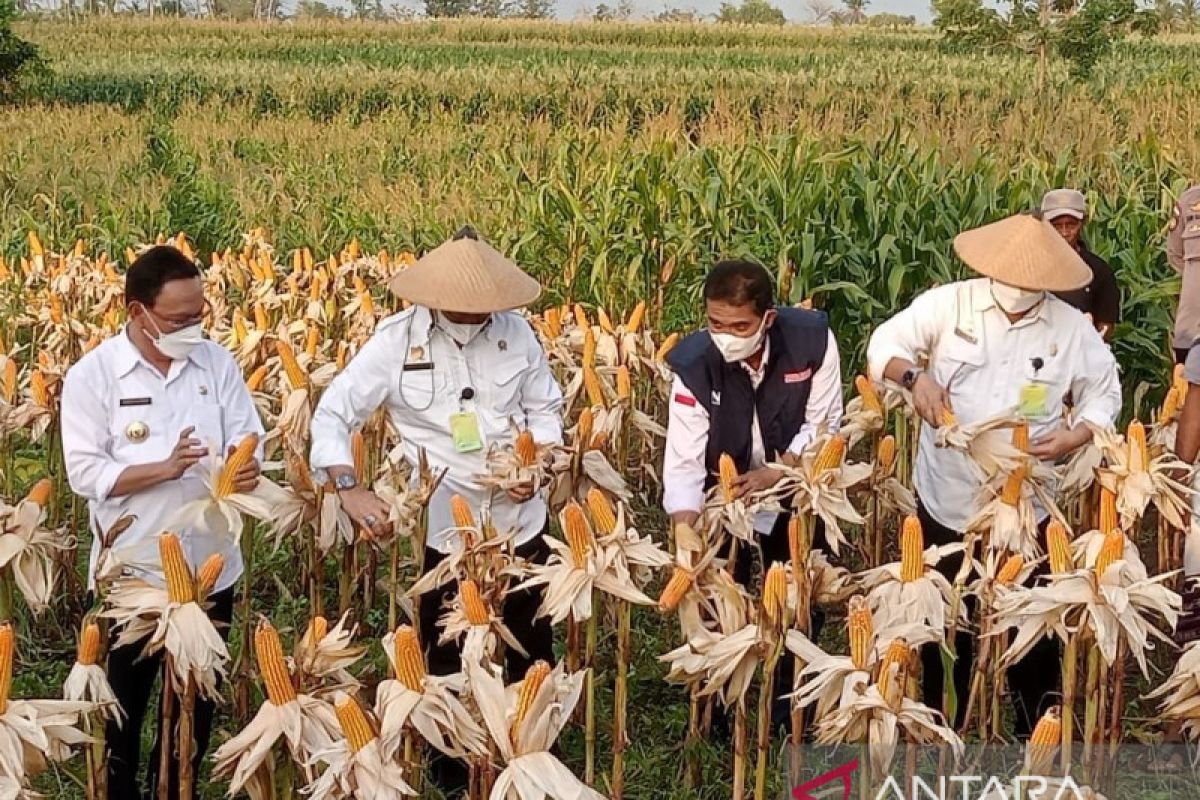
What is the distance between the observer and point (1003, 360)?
3719mm

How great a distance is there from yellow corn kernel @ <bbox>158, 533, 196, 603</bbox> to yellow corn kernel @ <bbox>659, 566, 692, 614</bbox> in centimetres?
106

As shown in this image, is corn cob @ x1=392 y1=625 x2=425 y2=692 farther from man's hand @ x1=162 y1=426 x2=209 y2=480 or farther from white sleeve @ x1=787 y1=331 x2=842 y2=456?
white sleeve @ x1=787 y1=331 x2=842 y2=456

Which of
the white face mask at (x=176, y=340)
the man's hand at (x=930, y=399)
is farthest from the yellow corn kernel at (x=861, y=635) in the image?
the white face mask at (x=176, y=340)

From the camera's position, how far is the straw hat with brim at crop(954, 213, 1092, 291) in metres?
3.63

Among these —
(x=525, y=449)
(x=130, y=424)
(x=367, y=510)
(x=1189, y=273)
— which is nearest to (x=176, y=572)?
(x=130, y=424)

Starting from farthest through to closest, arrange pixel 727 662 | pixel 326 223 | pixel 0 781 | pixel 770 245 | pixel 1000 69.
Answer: pixel 1000 69, pixel 326 223, pixel 770 245, pixel 727 662, pixel 0 781

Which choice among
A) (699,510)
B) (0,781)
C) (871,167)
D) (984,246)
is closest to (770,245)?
(871,167)

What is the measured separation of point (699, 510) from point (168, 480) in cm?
146

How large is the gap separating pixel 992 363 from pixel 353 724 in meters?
2.25

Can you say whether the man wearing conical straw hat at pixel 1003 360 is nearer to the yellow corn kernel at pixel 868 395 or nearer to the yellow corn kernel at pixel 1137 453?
the yellow corn kernel at pixel 1137 453

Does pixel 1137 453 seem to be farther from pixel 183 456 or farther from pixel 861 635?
pixel 183 456

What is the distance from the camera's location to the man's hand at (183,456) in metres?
3.15

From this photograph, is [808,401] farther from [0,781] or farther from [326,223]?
[326,223]

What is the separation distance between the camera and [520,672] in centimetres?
388
